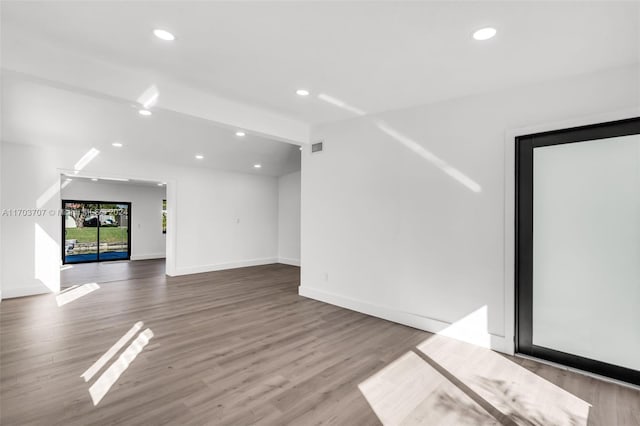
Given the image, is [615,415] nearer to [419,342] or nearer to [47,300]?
[419,342]

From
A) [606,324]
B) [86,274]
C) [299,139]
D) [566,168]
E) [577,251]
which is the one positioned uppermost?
[299,139]

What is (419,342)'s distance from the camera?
11.1ft

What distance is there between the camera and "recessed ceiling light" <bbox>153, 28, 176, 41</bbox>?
231 centimetres

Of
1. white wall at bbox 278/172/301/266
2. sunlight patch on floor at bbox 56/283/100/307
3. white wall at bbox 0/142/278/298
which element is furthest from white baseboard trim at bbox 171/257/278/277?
sunlight patch on floor at bbox 56/283/100/307

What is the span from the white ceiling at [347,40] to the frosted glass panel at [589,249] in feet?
2.77

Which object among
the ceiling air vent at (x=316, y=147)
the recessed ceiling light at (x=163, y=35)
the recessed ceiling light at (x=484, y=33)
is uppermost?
the recessed ceiling light at (x=163, y=35)

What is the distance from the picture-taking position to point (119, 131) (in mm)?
5133

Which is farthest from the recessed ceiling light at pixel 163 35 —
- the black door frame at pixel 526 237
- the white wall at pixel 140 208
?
the white wall at pixel 140 208

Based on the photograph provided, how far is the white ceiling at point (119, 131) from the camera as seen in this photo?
379cm

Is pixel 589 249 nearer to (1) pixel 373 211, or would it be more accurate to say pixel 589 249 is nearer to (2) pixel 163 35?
(1) pixel 373 211

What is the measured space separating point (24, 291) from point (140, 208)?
18.2ft

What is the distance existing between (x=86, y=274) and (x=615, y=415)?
31.3 ft

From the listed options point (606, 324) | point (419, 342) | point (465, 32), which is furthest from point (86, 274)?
point (606, 324)

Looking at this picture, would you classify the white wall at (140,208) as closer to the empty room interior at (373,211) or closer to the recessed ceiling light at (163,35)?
the empty room interior at (373,211)
